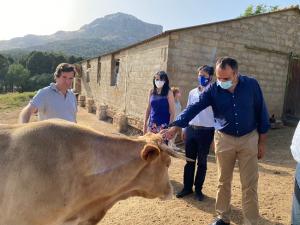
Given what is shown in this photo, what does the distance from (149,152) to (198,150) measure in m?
2.74

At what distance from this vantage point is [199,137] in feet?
19.0

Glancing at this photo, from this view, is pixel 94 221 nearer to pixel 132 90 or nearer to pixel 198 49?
pixel 198 49

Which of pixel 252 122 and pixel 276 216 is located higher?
pixel 252 122

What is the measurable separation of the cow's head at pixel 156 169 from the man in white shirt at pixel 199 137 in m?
2.31

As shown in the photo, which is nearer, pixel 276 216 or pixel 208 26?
Answer: pixel 276 216

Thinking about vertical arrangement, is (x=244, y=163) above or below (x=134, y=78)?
below

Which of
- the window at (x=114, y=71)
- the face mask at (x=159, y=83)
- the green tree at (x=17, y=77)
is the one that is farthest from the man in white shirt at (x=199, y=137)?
the green tree at (x=17, y=77)

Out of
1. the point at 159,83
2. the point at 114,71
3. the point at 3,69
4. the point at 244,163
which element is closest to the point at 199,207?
the point at 244,163

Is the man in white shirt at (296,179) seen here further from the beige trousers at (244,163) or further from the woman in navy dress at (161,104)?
the woman in navy dress at (161,104)

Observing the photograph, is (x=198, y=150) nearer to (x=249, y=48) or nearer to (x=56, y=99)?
(x=56, y=99)

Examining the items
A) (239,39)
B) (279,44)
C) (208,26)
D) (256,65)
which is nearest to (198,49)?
(208,26)

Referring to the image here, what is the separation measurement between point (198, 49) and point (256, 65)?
2783mm

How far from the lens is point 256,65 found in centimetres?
1312

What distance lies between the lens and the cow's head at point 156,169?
3.30 m
